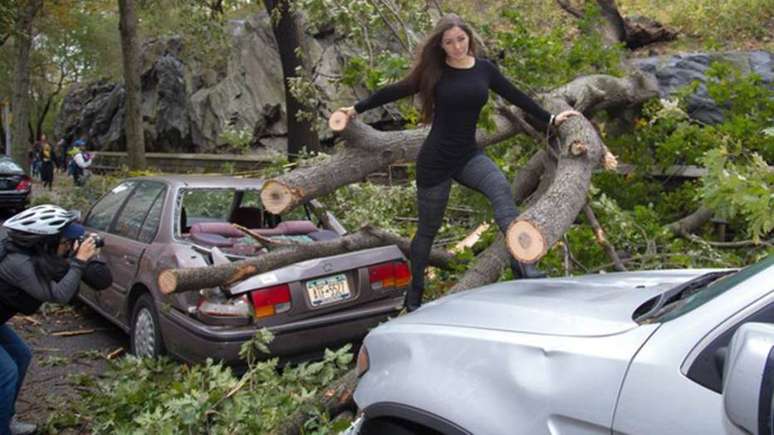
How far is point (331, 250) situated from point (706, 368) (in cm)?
364

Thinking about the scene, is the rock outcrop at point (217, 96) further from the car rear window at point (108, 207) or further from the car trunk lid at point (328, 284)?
the car trunk lid at point (328, 284)

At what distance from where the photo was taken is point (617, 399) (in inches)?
74.4

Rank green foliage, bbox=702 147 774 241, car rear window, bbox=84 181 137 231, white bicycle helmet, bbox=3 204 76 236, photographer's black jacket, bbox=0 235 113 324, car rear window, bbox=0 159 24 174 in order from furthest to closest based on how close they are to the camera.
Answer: car rear window, bbox=0 159 24 174 → car rear window, bbox=84 181 137 231 → white bicycle helmet, bbox=3 204 76 236 → photographer's black jacket, bbox=0 235 113 324 → green foliage, bbox=702 147 774 241

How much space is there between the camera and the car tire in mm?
5331

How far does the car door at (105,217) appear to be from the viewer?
21.1 ft

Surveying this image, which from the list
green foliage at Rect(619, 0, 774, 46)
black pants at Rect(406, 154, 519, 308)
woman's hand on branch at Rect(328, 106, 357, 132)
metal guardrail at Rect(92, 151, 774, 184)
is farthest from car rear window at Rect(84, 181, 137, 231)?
green foliage at Rect(619, 0, 774, 46)

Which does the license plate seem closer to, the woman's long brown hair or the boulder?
the woman's long brown hair

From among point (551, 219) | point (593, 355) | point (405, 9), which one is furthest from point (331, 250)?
point (593, 355)

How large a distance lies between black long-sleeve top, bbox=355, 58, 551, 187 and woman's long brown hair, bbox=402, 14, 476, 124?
0.04 meters

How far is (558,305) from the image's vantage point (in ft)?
8.04

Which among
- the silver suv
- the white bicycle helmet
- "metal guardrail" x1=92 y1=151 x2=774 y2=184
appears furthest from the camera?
"metal guardrail" x1=92 y1=151 x2=774 y2=184

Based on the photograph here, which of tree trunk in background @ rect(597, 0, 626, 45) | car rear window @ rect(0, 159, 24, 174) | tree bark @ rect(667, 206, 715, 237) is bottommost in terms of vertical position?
car rear window @ rect(0, 159, 24, 174)

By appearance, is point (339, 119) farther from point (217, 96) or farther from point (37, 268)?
point (217, 96)

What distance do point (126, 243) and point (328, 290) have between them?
191 cm
